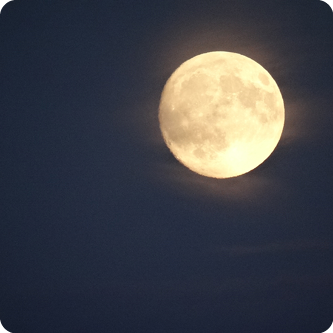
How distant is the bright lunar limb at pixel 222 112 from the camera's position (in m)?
1.95

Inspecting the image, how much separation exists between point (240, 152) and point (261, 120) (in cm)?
31

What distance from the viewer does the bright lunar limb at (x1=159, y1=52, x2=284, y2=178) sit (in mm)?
1947

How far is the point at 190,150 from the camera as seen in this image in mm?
2104

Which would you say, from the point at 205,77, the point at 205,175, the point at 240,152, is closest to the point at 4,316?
the point at 205,175

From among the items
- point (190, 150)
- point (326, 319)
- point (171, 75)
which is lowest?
point (326, 319)

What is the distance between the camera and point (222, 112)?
6.36ft

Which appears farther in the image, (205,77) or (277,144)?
(277,144)

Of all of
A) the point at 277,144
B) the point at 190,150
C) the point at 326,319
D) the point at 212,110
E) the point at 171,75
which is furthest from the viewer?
the point at 326,319

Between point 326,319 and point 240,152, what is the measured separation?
2355 mm

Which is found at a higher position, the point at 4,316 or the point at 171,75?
the point at 171,75

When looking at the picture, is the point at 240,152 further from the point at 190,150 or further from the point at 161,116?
the point at 161,116

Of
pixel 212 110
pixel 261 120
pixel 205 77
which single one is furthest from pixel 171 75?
pixel 261 120

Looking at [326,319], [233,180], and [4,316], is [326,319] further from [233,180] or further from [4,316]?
[4,316]

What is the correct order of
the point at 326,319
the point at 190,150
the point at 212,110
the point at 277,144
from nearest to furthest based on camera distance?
the point at 212,110 < the point at 190,150 < the point at 277,144 < the point at 326,319
